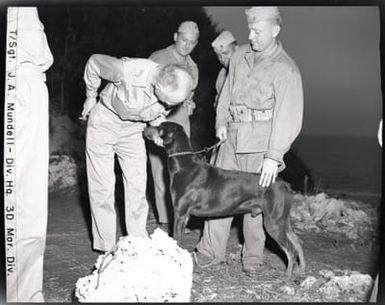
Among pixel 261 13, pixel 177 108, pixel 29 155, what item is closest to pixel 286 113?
pixel 261 13

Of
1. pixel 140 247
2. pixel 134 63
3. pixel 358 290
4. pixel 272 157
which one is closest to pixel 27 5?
pixel 134 63

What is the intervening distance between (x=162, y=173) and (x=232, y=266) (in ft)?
4.35

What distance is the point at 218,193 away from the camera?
11.0 ft

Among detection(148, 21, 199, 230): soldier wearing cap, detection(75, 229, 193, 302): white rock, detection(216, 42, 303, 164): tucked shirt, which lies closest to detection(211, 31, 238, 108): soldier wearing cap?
detection(148, 21, 199, 230): soldier wearing cap

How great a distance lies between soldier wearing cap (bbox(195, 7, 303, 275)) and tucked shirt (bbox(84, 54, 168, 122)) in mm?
560

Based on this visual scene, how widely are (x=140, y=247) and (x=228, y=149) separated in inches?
42.9

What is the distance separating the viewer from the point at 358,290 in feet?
10.0

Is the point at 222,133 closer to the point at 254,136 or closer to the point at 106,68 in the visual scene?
A: the point at 254,136

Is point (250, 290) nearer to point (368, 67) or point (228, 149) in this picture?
point (228, 149)

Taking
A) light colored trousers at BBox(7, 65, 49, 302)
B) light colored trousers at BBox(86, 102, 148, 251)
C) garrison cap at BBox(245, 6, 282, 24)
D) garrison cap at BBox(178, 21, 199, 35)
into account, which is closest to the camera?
light colored trousers at BBox(7, 65, 49, 302)

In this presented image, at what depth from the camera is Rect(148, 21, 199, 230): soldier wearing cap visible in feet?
13.9

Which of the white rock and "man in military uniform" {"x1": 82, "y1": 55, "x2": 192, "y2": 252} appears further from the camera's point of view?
"man in military uniform" {"x1": 82, "y1": 55, "x2": 192, "y2": 252}

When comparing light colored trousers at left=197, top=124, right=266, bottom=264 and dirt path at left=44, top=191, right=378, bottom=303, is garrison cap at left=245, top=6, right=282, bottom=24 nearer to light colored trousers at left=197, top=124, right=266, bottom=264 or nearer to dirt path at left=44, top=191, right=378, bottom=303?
light colored trousers at left=197, top=124, right=266, bottom=264

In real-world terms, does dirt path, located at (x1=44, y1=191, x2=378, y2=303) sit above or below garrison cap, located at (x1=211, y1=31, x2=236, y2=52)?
below
